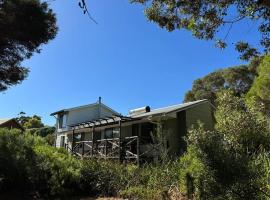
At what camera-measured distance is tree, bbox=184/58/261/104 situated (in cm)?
4112

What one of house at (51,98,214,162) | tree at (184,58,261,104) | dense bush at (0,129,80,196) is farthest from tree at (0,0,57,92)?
tree at (184,58,261,104)

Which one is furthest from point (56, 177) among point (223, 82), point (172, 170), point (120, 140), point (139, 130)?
point (223, 82)

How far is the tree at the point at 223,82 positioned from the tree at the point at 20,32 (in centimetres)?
2858

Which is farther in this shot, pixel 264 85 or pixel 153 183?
pixel 264 85

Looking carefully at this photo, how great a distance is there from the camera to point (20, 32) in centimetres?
1391

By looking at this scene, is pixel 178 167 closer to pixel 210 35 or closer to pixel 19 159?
pixel 210 35

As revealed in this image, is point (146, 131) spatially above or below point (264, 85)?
below

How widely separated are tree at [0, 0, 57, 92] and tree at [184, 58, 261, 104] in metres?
28.6

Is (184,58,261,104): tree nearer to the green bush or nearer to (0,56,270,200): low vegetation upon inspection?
(0,56,270,200): low vegetation

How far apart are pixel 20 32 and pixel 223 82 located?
34718 millimetres

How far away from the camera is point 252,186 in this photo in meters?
5.57

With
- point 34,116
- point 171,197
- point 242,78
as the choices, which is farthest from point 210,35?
point 34,116

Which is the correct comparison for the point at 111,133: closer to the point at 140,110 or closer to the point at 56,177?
the point at 140,110

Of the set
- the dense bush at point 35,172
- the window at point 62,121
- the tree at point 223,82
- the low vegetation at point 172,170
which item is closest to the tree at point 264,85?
the low vegetation at point 172,170
